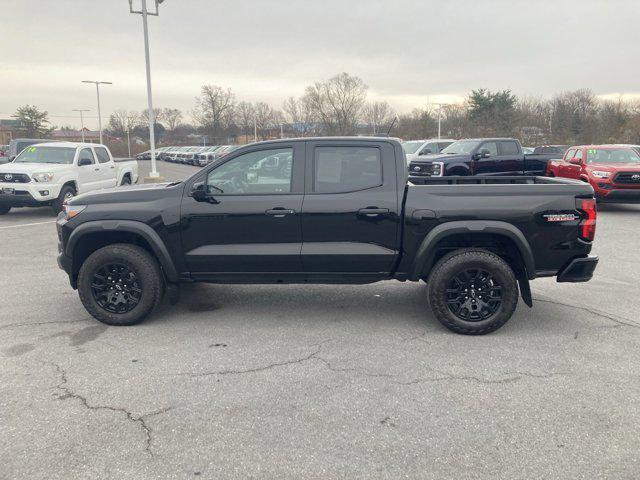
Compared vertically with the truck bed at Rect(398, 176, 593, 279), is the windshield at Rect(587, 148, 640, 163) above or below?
above

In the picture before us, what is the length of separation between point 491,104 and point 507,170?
39779 mm

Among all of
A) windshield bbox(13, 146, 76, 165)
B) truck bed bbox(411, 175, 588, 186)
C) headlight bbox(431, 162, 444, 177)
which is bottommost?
headlight bbox(431, 162, 444, 177)

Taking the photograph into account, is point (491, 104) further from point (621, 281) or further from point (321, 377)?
point (321, 377)

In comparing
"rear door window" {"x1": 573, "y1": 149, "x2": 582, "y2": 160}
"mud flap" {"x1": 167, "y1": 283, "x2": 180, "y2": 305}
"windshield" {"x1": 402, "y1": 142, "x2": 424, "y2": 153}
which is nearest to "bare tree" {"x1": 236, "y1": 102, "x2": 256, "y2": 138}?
"windshield" {"x1": 402, "y1": 142, "x2": 424, "y2": 153}

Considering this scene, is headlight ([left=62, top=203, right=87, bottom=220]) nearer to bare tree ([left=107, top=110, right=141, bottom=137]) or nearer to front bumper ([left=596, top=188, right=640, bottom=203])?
front bumper ([left=596, top=188, right=640, bottom=203])

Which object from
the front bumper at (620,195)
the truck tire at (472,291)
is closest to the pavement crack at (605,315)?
the truck tire at (472,291)

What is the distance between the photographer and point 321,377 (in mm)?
3656

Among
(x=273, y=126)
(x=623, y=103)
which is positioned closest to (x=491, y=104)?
(x=623, y=103)

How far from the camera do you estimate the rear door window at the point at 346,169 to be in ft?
14.9

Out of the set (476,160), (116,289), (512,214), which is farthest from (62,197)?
(476,160)

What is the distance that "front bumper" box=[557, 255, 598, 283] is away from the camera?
439 cm

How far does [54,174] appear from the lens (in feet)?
36.9

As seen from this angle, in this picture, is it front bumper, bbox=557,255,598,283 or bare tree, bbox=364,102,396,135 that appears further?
bare tree, bbox=364,102,396,135

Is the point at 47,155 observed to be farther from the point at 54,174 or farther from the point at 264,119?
the point at 264,119
